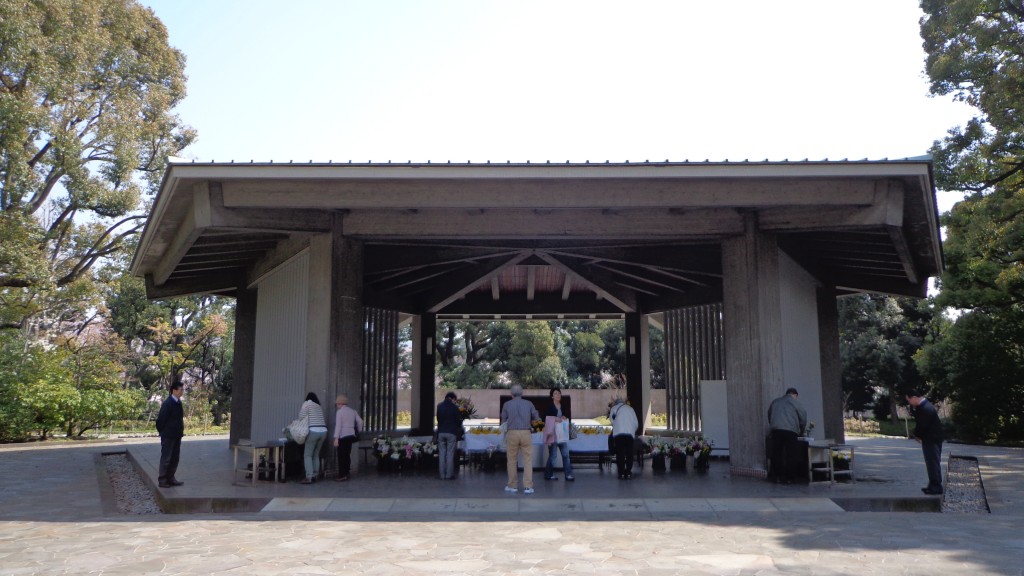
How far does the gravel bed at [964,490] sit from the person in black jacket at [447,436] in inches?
246

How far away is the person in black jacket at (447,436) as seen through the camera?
11164mm

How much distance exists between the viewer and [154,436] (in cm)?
2342

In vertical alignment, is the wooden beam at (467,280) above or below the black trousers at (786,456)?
above

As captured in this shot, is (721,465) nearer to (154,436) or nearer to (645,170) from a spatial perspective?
(645,170)

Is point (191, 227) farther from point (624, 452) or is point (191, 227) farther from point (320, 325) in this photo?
point (624, 452)

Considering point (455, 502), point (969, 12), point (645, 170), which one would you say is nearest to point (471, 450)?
point (455, 502)

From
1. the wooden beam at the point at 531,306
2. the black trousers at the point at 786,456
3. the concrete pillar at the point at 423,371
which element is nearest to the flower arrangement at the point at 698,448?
the black trousers at the point at 786,456

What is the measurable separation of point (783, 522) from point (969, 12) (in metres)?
14.0

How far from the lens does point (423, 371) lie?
20312mm

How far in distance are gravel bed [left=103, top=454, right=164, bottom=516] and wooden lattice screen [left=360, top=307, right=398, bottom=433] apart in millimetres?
5218

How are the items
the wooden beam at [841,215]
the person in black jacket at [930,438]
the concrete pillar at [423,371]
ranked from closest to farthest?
the person in black jacket at [930,438], the wooden beam at [841,215], the concrete pillar at [423,371]

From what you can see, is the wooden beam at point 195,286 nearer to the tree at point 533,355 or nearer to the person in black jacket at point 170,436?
the person in black jacket at point 170,436

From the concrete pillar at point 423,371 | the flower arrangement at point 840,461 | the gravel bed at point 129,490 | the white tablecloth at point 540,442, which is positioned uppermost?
the concrete pillar at point 423,371

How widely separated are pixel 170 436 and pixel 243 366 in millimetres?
6969
